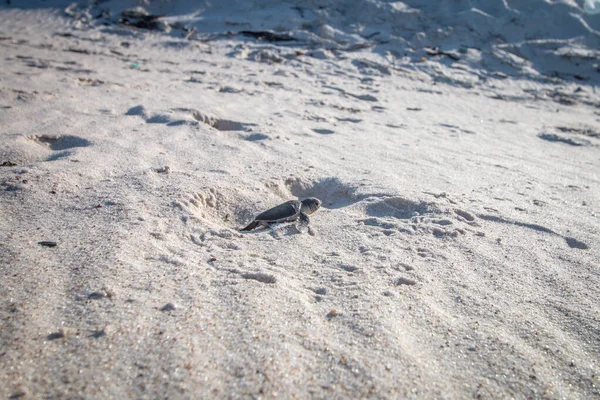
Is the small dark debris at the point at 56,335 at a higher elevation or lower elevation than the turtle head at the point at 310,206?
higher

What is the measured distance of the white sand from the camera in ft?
3.46

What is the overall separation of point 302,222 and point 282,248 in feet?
0.74

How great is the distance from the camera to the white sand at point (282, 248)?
3.46ft

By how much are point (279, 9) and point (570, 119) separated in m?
5.52

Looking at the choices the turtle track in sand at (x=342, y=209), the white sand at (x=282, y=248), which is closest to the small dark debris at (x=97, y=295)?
the white sand at (x=282, y=248)

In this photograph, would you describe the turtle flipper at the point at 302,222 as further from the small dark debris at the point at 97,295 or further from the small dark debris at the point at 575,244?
the small dark debris at the point at 575,244

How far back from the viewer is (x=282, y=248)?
1.64 m

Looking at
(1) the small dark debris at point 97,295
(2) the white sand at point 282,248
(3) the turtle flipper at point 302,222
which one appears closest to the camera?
(2) the white sand at point 282,248

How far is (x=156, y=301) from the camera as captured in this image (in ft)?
4.05

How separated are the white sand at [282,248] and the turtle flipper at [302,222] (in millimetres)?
61

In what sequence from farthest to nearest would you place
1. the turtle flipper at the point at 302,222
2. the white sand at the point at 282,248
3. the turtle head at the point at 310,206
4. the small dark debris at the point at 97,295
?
the turtle head at the point at 310,206 → the turtle flipper at the point at 302,222 → the small dark debris at the point at 97,295 → the white sand at the point at 282,248

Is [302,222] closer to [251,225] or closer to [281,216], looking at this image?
[281,216]

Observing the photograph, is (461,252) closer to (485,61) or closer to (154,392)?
(154,392)

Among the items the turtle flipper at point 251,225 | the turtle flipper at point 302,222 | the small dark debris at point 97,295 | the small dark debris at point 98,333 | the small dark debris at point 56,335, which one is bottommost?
the turtle flipper at point 251,225
